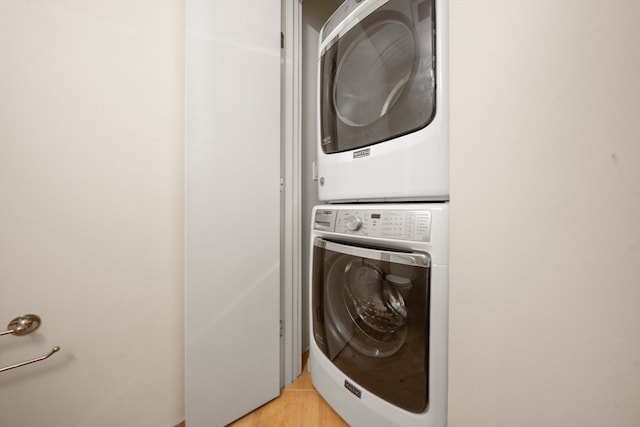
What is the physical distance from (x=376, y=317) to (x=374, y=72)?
2.94 ft

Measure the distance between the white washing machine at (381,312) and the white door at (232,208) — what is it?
0.80 feet

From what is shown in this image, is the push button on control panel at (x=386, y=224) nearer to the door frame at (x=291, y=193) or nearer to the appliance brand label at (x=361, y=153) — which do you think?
the appliance brand label at (x=361, y=153)

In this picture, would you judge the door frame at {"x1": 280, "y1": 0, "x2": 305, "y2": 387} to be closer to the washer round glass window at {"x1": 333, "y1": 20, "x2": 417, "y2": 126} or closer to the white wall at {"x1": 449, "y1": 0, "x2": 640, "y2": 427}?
the washer round glass window at {"x1": 333, "y1": 20, "x2": 417, "y2": 126}

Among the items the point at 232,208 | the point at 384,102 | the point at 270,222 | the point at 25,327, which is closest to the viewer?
the point at 25,327

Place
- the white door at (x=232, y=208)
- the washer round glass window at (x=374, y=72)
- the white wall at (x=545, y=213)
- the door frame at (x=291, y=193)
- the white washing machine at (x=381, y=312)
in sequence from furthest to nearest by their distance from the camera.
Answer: the door frame at (x=291, y=193)
the white door at (x=232, y=208)
the washer round glass window at (x=374, y=72)
the white washing machine at (x=381, y=312)
the white wall at (x=545, y=213)

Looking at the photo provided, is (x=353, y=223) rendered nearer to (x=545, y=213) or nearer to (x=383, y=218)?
(x=383, y=218)

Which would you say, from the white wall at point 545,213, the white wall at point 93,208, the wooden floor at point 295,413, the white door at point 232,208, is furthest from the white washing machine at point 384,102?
the wooden floor at point 295,413

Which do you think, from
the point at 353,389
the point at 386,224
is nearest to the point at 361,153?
the point at 386,224

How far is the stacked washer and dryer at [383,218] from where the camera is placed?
589mm

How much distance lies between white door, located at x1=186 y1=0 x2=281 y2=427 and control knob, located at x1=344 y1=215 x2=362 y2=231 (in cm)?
39

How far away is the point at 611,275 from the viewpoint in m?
0.32

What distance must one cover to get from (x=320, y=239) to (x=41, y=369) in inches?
37.3

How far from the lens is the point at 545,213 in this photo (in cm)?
37

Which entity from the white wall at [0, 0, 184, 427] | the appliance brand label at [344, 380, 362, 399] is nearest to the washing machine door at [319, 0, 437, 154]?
the white wall at [0, 0, 184, 427]
